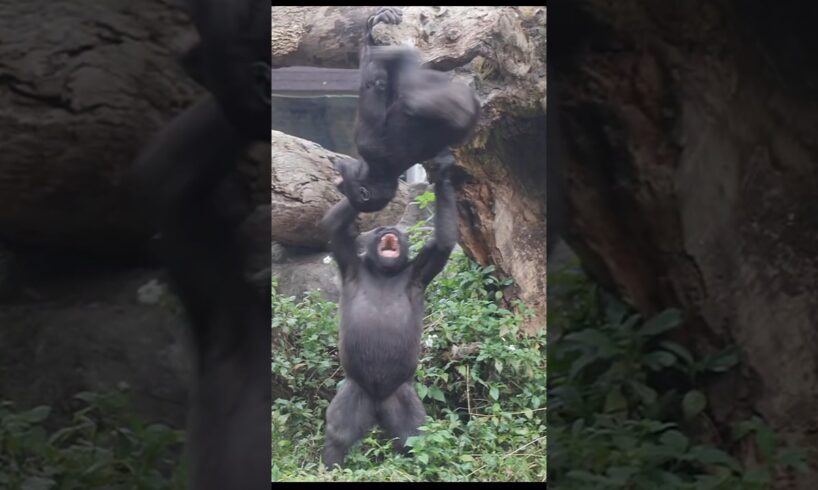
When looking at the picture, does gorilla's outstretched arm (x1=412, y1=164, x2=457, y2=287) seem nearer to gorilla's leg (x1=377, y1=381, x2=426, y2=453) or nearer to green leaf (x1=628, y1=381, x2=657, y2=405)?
gorilla's leg (x1=377, y1=381, x2=426, y2=453)

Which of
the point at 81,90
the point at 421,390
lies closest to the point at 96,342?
the point at 81,90

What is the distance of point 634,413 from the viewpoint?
4.56ft

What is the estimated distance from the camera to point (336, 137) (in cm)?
676

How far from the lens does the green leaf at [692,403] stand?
138cm

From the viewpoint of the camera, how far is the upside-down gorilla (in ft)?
4.70

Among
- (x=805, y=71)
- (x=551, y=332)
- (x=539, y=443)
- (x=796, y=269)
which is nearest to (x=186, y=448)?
(x=551, y=332)

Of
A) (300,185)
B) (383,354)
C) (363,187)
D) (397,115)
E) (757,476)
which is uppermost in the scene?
(397,115)

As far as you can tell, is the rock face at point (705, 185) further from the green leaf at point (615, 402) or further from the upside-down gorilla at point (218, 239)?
the upside-down gorilla at point (218, 239)

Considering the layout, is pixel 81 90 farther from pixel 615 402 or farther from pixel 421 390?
pixel 421 390

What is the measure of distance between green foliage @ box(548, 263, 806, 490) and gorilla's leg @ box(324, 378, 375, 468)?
401 centimetres

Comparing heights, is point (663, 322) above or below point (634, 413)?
above

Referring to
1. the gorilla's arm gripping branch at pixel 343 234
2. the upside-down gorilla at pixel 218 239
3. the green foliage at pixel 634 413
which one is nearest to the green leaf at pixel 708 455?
the green foliage at pixel 634 413

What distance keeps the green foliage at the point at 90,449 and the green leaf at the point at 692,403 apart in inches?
32.7

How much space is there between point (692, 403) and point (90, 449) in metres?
0.97
